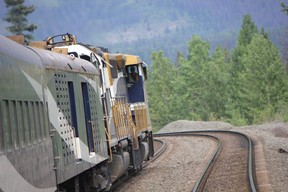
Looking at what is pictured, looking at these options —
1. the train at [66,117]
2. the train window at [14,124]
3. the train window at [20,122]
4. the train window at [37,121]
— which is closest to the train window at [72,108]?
the train at [66,117]

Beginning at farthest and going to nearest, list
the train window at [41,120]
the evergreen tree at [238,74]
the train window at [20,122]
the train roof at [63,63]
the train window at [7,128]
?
the evergreen tree at [238,74], the train roof at [63,63], the train window at [41,120], the train window at [20,122], the train window at [7,128]

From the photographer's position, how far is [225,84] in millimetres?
71312

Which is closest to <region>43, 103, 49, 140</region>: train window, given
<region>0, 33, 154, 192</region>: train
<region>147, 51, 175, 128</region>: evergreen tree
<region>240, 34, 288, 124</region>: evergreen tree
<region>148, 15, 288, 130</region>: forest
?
<region>0, 33, 154, 192</region>: train

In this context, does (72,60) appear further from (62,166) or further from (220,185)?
(220,185)

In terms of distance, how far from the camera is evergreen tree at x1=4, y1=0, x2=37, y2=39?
56156mm

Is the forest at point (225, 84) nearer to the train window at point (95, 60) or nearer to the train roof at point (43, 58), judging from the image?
the train window at point (95, 60)

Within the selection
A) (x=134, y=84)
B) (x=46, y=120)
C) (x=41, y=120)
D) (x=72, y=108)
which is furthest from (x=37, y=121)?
(x=134, y=84)

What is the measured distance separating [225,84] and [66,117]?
6229 centimetres

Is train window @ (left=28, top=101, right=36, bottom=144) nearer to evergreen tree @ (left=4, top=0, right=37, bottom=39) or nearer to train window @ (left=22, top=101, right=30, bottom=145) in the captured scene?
train window @ (left=22, top=101, right=30, bottom=145)

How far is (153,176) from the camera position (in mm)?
17078

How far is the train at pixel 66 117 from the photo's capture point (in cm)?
716

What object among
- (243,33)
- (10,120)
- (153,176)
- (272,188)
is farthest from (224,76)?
(10,120)

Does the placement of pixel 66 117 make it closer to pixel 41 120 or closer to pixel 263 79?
pixel 41 120

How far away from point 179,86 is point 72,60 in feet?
213
